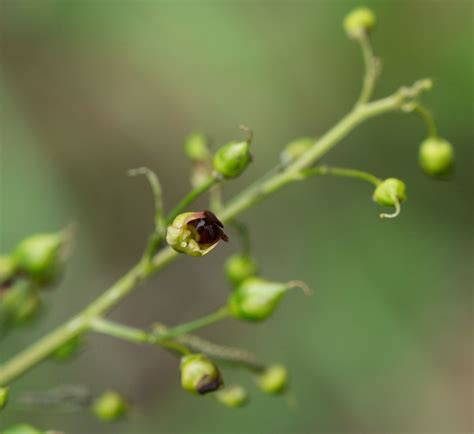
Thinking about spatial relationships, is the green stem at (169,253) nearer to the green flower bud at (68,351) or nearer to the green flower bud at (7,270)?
the green flower bud at (68,351)

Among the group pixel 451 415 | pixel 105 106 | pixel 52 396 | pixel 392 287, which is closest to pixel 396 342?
pixel 392 287

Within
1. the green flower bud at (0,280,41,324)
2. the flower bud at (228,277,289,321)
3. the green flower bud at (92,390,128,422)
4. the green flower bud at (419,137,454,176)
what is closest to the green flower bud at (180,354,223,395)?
the flower bud at (228,277,289,321)

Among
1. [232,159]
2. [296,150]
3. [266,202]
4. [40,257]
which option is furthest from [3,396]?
[266,202]

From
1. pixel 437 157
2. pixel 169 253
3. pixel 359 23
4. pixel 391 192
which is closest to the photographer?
pixel 391 192

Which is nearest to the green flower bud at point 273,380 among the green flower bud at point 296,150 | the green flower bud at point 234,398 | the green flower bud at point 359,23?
the green flower bud at point 234,398

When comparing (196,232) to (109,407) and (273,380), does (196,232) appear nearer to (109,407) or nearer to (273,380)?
(273,380)

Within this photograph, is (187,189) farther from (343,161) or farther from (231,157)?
(231,157)
